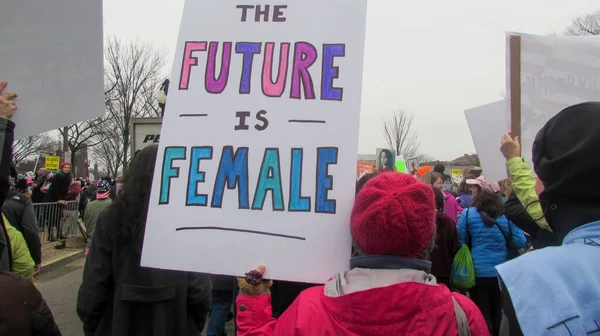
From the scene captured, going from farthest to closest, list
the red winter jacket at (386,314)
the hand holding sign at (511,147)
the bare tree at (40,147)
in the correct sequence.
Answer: the bare tree at (40,147), the hand holding sign at (511,147), the red winter jacket at (386,314)

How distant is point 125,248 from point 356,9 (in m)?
1.57

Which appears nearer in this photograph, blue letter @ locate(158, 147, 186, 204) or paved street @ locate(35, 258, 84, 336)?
blue letter @ locate(158, 147, 186, 204)

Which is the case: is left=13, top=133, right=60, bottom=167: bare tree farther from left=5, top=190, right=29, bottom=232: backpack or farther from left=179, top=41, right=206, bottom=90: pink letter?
left=179, top=41, right=206, bottom=90: pink letter

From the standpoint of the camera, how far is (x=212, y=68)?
5.90 ft

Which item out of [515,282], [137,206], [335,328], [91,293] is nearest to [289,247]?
[335,328]

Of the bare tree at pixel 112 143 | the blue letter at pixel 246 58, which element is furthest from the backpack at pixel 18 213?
the bare tree at pixel 112 143

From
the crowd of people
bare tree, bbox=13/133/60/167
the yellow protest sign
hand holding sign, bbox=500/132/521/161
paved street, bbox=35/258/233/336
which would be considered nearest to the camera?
the crowd of people

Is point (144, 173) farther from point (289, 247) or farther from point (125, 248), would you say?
point (289, 247)

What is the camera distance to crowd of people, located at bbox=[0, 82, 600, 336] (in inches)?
42.3

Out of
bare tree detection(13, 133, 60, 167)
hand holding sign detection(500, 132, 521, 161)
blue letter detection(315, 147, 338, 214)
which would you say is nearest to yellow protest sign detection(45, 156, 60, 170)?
blue letter detection(315, 147, 338, 214)

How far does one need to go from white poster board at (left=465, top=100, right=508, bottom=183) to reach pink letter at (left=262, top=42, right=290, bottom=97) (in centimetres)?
179

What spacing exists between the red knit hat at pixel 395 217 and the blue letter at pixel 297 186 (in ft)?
0.93

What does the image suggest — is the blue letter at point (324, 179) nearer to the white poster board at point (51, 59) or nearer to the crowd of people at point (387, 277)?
the crowd of people at point (387, 277)

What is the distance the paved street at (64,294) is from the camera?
524 centimetres
